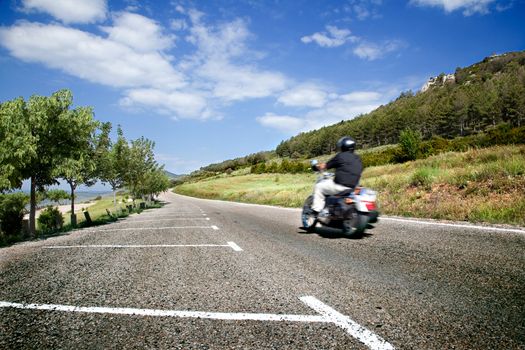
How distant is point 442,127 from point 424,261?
140m

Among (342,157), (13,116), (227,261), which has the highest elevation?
(13,116)

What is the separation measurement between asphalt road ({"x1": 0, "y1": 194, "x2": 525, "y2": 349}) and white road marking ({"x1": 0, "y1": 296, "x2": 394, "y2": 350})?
1 cm

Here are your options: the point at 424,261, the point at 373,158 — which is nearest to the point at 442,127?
the point at 373,158

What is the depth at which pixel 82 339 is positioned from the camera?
2672mm

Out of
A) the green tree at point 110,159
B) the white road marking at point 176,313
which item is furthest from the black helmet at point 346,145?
the green tree at point 110,159

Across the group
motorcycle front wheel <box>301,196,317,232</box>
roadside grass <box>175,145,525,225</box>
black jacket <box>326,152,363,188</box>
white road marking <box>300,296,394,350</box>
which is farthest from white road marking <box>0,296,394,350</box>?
roadside grass <box>175,145,525,225</box>

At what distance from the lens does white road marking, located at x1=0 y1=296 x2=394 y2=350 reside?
2506mm

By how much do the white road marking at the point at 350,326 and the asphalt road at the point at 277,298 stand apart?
16 mm

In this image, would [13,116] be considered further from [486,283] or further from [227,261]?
[486,283]

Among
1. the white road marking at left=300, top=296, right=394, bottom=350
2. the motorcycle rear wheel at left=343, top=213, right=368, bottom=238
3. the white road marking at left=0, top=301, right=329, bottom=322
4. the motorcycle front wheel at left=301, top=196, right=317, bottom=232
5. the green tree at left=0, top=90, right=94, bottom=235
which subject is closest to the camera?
the white road marking at left=300, top=296, right=394, bottom=350

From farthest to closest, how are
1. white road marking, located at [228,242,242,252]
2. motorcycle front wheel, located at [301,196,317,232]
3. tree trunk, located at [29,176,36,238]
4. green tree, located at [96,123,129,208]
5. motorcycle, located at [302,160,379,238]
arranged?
green tree, located at [96,123,129,208]
tree trunk, located at [29,176,36,238]
motorcycle front wheel, located at [301,196,317,232]
motorcycle, located at [302,160,379,238]
white road marking, located at [228,242,242,252]

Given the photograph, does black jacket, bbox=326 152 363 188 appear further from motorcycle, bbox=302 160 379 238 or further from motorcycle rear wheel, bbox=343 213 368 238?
motorcycle rear wheel, bbox=343 213 368 238

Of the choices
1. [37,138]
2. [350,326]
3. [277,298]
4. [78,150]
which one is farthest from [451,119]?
[350,326]

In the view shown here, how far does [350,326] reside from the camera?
107 inches
